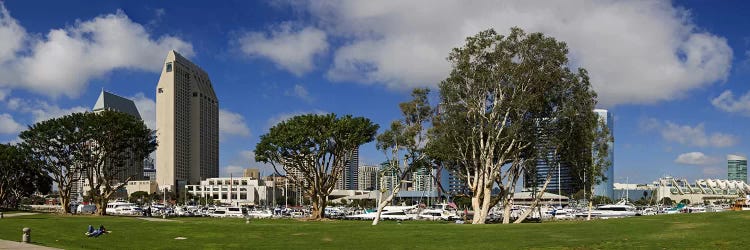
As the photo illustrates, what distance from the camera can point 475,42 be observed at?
69062mm

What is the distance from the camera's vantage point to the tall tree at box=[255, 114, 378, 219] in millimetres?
89500

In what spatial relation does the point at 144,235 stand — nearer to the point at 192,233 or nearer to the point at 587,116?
the point at 192,233

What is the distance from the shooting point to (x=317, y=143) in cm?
9081

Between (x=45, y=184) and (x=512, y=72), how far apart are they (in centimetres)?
12089

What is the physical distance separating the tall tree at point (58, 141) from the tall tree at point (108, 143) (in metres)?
1.19

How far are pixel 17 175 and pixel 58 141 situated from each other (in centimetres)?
3675

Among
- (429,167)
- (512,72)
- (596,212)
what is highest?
(512,72)

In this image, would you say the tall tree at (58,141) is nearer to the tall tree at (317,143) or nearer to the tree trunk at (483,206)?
the tall tree at (317,143)

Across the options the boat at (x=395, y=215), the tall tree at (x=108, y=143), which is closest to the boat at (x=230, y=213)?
the tall tree at (x=108, y=143)

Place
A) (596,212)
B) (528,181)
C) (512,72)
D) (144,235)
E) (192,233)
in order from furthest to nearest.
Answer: (596,212), (528,181), (512,72), (192,233), (144,235)

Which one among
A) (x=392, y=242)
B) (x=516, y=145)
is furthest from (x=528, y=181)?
(x=392, y=242)

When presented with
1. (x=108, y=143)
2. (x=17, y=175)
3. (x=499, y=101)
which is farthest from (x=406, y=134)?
(x=17, y=175)

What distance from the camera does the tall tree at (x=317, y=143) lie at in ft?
294

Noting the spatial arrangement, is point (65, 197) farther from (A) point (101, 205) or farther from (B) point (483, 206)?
(B) point (483, 206)
